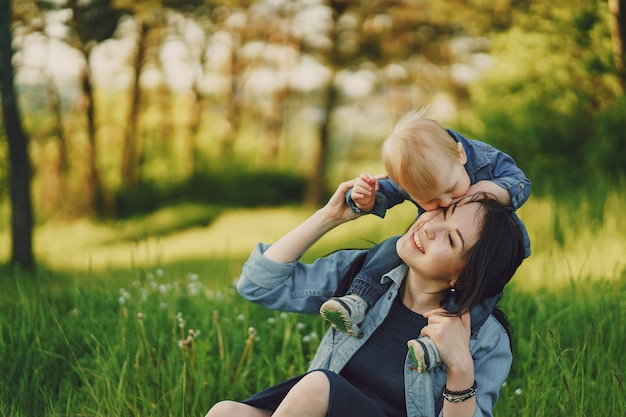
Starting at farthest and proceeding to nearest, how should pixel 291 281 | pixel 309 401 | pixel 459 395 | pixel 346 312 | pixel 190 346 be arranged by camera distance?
pixel 190 346 < pixel 291 281 < pixel 346 312 < pixel 459 395 < pixel 309 401

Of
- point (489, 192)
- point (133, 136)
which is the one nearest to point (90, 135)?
point (133, 136)

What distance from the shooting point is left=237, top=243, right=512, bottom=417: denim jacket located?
2.07 meters

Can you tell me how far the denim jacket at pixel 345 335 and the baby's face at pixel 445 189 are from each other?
26 centimetres

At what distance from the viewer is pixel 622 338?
333cm

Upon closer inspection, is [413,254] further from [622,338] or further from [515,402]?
[622,338]

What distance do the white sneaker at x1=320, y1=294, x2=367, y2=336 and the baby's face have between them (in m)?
0.37

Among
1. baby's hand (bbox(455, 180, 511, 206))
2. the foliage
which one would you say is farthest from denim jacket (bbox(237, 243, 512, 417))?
the foliage

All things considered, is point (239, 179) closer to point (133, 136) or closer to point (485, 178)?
point (133, 136)

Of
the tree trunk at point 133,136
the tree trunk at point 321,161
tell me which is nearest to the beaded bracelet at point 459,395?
the tree trunk at point 133,136

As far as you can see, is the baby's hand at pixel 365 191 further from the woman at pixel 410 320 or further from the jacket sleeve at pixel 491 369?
the jacket sleeve at pixel 491 369

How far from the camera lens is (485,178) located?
2.24m

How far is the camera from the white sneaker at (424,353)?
6.34 feet

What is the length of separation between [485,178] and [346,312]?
2.11ft

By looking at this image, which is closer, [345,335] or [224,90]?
[345,335]
